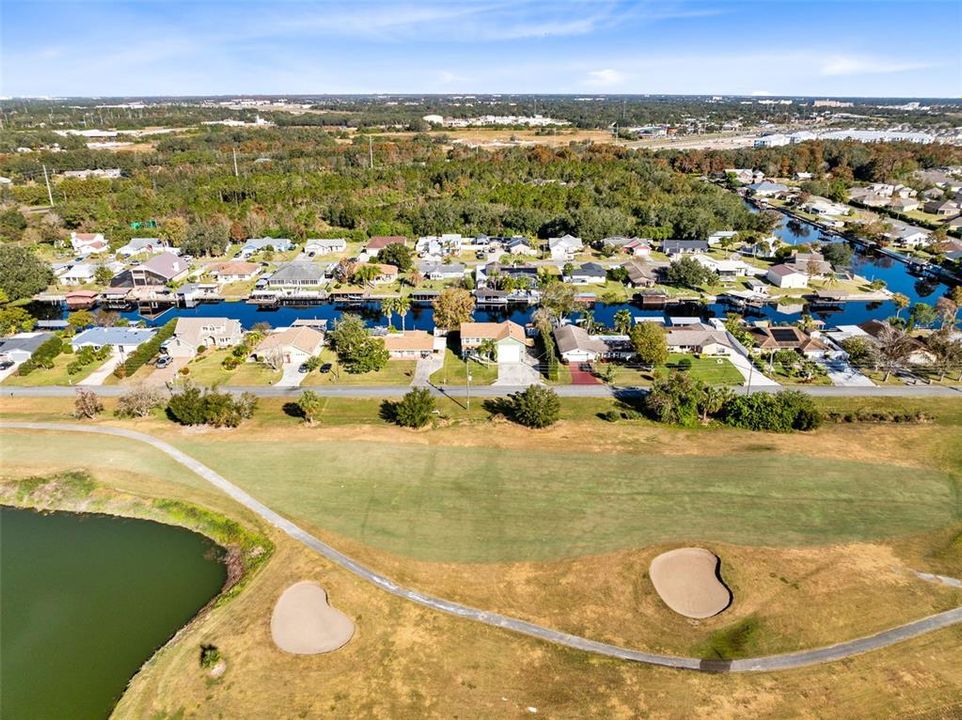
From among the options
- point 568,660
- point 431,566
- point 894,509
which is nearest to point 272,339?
point 431,566

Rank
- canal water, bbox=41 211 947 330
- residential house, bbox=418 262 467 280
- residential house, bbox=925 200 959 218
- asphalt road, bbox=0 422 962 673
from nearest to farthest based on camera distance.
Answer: asphalt road, bbox=0 422 962 673, canal water, bbox=41 211 947 330, residential house, bbox=418 262 467 280, residential house, bbox=925 200 959 218

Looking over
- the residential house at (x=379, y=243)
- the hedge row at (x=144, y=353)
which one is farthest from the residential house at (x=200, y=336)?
the residential house at (x=379, y=243)

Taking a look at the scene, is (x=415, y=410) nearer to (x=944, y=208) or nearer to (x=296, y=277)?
(x=296, y=277)

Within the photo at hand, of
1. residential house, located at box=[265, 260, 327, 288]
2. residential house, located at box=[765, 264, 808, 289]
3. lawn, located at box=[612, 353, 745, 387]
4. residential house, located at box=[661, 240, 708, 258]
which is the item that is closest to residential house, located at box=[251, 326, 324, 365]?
residential house, located at box=[265, 260, 327, 288]

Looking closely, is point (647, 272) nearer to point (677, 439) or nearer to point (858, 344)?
point (858, 344)

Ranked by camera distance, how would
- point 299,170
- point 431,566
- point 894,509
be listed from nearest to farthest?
point 431,566 < point 894,509 < point 299,170

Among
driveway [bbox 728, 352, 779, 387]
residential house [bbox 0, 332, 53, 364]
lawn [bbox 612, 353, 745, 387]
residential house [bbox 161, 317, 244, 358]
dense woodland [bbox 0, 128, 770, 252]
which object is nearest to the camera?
driveway [bbox 728, 352, 779, 387]

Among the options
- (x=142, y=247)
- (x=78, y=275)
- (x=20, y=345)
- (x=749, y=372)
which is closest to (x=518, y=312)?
(x=749, y=372)

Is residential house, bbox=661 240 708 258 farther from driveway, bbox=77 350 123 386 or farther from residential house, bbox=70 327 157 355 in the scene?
driveway, bbox=77 350 123 386
